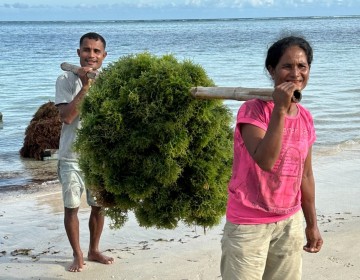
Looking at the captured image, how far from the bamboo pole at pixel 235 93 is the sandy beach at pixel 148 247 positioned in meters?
1.78

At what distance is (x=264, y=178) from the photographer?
320cm

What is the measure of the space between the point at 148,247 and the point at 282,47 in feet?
9.97

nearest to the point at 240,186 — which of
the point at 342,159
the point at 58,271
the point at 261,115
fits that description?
the point at 261,115

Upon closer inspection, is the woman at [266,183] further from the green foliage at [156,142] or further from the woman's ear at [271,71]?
the green foliage at [156,142]

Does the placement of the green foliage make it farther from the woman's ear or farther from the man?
the man

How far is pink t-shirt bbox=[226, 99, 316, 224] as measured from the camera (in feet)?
10.5

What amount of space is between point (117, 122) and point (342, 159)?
22.2 feet

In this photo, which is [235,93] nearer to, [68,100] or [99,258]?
[68,100]

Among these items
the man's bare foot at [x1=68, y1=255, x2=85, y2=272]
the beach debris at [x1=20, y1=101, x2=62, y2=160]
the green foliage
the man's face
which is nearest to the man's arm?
the man's face

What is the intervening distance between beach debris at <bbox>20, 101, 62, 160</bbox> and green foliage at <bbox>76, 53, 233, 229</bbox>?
733cm

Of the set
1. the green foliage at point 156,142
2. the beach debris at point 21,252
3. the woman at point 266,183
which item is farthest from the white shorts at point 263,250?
the beach debris at point 21,252

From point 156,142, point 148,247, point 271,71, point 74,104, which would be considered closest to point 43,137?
point 148,247

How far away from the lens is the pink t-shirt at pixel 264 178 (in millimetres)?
3197

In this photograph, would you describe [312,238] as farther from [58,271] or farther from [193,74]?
[58,271]
